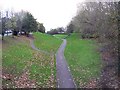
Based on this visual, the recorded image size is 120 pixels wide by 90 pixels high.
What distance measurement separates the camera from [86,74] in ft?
59.9

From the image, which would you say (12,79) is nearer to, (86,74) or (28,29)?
(86,74)

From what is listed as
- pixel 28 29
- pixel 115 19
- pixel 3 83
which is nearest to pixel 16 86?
pixel 3 83

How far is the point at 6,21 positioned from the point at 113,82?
99.0ft

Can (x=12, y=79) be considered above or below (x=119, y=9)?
below

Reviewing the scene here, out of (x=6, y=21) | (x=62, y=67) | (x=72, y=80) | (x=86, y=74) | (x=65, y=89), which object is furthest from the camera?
(x=6, y=21)

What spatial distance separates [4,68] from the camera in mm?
18922

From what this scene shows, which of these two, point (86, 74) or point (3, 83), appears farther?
point (86, 74)

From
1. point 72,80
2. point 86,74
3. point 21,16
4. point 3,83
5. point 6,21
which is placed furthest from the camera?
point 21,16

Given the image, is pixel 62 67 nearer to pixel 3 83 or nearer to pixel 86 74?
pixel 86 74

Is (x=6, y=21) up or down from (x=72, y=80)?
up

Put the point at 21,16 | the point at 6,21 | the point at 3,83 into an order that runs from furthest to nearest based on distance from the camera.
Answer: the point at 21,16 → the point at 6,21 → the point at 3,83

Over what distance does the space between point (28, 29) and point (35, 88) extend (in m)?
49.0

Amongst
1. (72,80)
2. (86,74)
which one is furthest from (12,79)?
(86,74)

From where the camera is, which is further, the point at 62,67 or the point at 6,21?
the point at 6,21
